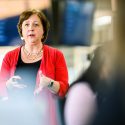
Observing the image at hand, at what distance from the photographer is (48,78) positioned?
1.35 metres

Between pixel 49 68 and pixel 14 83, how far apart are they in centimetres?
17

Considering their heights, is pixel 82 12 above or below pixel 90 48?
above

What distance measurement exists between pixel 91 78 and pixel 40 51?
0.26 m

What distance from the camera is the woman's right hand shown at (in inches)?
53.4

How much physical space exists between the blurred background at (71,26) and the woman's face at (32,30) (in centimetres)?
4

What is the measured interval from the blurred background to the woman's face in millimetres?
38

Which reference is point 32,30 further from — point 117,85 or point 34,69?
point 117,85

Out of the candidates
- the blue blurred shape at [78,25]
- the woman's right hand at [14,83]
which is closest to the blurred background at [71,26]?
the blue blurred shape at [78,25]

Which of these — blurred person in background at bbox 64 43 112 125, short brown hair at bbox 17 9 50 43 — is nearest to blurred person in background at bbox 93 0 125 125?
blurred person in background at bbox 64 43 112 125

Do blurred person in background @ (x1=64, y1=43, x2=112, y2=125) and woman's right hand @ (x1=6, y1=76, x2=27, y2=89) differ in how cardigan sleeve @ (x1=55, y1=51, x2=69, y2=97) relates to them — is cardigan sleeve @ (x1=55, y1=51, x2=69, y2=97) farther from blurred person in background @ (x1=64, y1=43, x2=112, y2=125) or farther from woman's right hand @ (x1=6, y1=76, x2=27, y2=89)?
woman's right hand @ (x1=6, y1=76, x2=27, y2=89)

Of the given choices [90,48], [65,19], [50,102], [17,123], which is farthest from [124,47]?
[17,123]

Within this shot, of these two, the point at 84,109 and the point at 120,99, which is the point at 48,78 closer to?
the point at 84,109

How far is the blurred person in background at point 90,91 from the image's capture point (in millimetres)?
1375

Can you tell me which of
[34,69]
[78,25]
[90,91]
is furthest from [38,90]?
[78,25]
